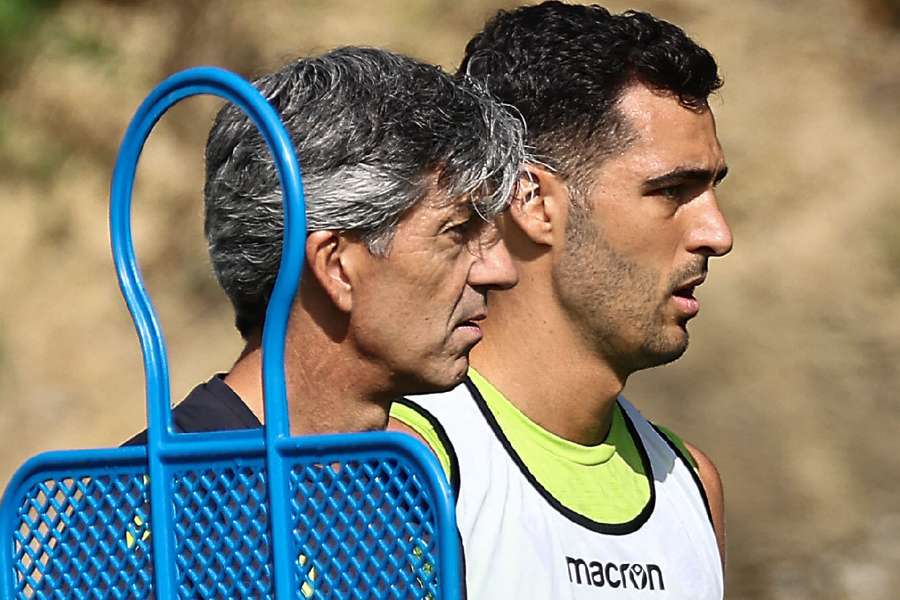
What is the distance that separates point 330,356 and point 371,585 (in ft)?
1.20

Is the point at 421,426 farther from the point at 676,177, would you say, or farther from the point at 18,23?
the point at 18,23

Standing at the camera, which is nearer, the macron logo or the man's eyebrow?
the macron logo

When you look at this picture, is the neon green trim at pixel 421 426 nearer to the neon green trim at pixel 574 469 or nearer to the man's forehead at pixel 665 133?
the neon green trim at pixel 574 469

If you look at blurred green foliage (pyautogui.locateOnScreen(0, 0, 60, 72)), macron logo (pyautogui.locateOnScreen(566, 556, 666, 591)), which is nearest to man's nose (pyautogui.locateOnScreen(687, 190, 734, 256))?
macron logo (pyautogui.locateOnScreen(566, 556, 666, 591))

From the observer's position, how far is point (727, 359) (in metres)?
5.94

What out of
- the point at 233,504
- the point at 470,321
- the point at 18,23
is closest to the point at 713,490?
the point at 470,321

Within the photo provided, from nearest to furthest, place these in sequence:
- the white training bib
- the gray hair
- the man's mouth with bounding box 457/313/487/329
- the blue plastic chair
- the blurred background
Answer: the blue plastic chair
the gray hair
the man's mouth with bounding box 457/313/487/329
the white training bib
the blurred background

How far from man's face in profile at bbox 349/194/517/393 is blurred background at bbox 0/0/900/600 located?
3.83m

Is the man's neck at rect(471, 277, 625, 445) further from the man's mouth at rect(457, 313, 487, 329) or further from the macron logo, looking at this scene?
the man's mouth at rect(457, 313, 487, 329)

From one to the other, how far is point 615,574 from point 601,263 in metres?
0.47

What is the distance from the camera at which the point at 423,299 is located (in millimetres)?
1748

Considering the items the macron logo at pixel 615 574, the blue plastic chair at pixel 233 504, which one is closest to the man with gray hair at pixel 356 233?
the blue plastic chair at pixel 233 504

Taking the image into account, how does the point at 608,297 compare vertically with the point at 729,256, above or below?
below

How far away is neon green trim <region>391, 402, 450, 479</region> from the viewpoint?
7.33ft
